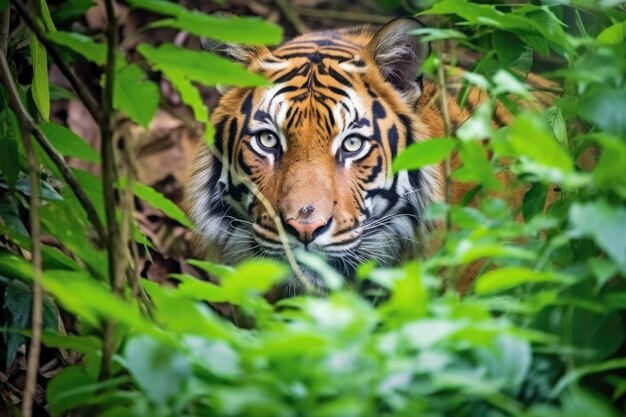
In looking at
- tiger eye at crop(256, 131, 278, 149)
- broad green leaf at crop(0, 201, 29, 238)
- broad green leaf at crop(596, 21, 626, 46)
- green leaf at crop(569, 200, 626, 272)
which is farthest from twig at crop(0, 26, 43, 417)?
tiger eye at crop(256, 131, 278, 149)

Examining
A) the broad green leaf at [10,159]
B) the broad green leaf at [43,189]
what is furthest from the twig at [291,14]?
the broad green leaf at [10,159]

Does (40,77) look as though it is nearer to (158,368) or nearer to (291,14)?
(158,368)

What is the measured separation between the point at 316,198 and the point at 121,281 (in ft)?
4.61

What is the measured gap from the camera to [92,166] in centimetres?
433

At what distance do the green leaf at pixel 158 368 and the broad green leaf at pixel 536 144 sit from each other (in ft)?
1.98

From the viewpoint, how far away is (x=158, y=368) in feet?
4.16

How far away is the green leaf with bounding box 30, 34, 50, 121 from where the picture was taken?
89.1 inches

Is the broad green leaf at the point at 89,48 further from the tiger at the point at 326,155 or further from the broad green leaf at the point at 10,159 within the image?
the tiger at the point at 326,155

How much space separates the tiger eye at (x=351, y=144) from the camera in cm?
311

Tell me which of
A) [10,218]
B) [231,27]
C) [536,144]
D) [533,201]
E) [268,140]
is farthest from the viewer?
[268,140]

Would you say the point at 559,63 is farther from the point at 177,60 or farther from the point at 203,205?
the point at 177,60

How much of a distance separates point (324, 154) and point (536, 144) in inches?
67.1

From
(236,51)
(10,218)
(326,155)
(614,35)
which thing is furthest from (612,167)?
(236,51)

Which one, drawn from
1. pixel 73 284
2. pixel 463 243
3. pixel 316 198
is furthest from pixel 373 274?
pixel 316 198
